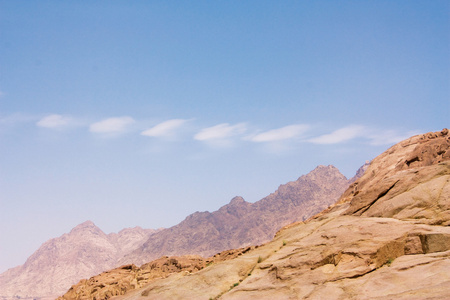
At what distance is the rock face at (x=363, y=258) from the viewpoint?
18.8 meters

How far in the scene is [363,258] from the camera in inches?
848

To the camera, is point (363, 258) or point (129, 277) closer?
point (363, 258)

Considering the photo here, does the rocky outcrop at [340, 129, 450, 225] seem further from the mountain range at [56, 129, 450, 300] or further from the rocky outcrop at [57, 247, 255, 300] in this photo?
the rocky outcrop at [57, 247, 255, 300]

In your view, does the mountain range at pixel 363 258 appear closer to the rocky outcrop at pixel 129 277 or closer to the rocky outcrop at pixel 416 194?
the rocky outcrop at pixel 416 194

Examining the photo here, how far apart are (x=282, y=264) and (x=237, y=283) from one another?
11.3 feet

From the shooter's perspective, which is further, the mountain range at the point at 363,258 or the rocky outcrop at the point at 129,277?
the rocky outcrop at the point at 129,277

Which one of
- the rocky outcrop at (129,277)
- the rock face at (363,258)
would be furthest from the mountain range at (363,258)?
the rocky outcrop at (129,277)

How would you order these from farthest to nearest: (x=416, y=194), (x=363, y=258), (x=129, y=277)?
(x=129, y=277) → (x=416, y=194) → (x=363, y=258)

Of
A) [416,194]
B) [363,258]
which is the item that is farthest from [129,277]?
[416,194]

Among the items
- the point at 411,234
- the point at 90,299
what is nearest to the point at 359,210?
the point at 411,234

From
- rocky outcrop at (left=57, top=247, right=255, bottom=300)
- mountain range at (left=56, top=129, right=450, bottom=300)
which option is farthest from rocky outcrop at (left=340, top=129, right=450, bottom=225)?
rocky outcrop at (left=57, top=247, right=255, bottom=300)

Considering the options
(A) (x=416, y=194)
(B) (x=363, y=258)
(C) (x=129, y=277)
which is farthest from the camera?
(C) (x=129, y=277)

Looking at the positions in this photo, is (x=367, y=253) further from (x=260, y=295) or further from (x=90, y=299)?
(x=90, y=299)

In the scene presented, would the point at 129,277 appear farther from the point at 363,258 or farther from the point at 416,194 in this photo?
the point at 416,194
